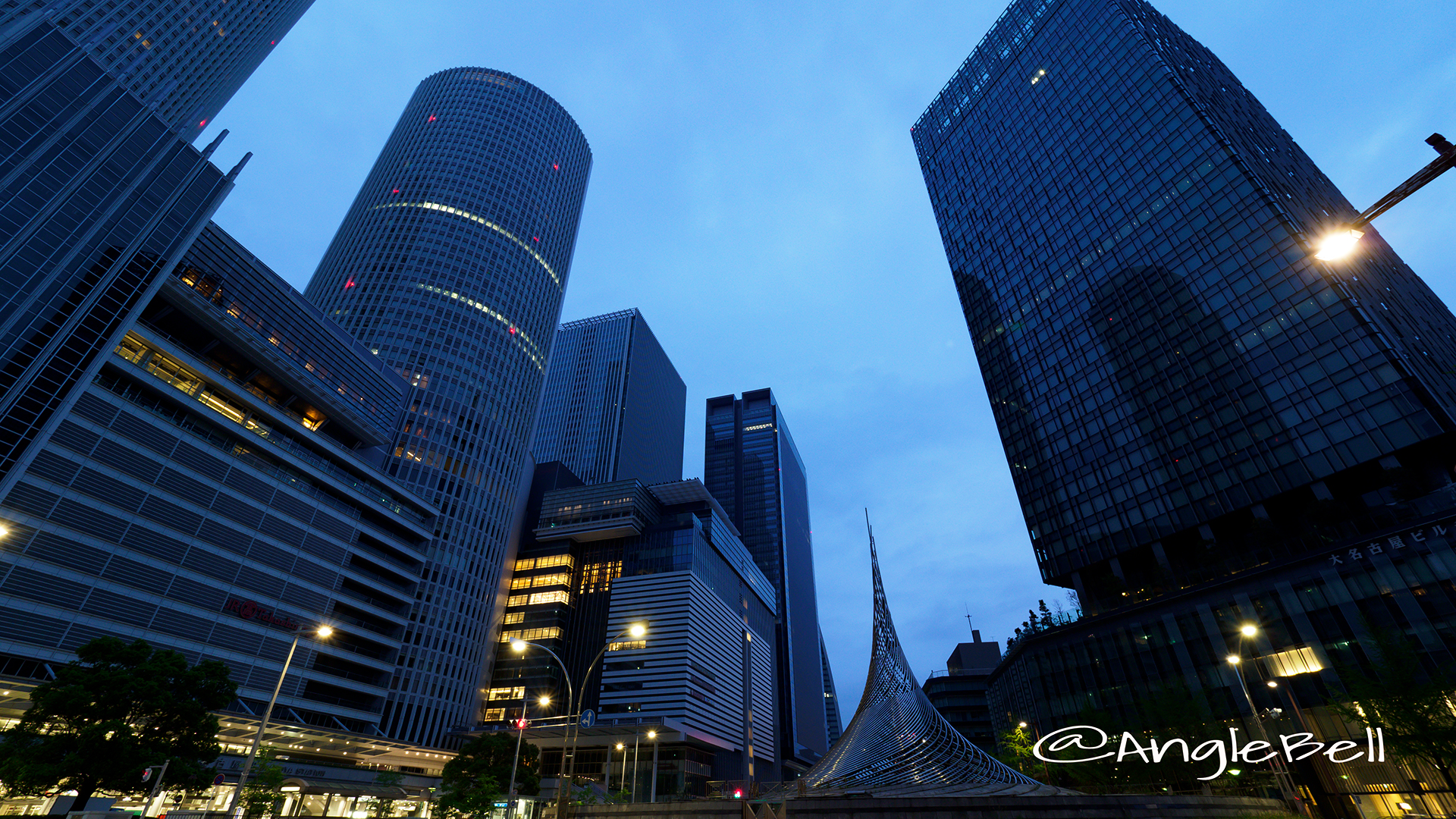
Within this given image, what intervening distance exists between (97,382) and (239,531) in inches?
656

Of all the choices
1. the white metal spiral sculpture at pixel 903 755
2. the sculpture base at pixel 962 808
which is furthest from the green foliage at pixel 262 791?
the white metal spiral sculpture at pixel 903 755

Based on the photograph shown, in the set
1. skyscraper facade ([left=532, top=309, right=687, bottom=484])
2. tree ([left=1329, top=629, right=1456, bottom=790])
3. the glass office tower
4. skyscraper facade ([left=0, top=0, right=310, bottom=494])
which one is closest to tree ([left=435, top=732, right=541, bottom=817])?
skyscraper facade ([left=0, top=0, right=310, bottom=494])

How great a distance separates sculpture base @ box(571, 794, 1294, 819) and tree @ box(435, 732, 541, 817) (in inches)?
1203

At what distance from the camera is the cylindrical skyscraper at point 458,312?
8894 centimetres

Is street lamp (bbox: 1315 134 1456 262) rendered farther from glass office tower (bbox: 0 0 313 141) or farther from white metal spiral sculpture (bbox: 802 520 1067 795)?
glass office tower (bbox: 0 0 313 141)

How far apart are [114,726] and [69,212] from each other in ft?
127

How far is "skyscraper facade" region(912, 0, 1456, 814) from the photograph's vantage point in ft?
157

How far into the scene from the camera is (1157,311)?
66.6m

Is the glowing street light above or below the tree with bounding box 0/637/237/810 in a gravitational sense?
above

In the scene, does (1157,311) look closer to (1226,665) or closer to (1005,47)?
(1226,665)

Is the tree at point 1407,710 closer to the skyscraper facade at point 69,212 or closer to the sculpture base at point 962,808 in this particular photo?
the sculpture base at point 962,808

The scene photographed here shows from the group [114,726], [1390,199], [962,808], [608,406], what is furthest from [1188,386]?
[608,406]

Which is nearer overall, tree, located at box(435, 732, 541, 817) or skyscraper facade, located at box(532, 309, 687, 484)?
tree, located at box(435, 732, 541, 817)

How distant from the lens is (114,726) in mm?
28438
